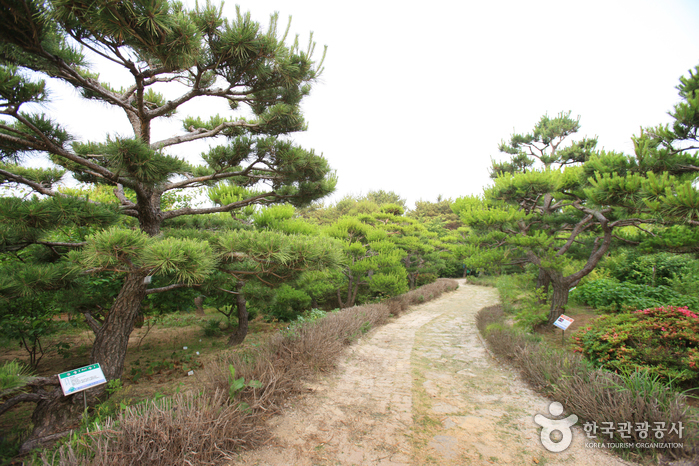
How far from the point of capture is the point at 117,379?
3.03 m

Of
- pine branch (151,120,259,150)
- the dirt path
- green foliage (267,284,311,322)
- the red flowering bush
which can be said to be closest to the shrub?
green foliage (267,284,311,322)

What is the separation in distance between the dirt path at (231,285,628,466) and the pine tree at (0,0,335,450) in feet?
5.92

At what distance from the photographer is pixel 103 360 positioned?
10.0ft

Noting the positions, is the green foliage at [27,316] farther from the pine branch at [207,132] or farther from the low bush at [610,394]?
the low bush at [610,394]

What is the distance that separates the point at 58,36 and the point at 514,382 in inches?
243

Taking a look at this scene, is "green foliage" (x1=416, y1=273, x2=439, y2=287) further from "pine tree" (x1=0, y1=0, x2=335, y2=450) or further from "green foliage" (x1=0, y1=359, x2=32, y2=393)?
"green foliage" (x1=0, y1=359, x2=32, y2=393)

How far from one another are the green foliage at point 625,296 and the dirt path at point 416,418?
3502 mm

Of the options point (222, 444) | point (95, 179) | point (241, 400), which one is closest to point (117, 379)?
point (241, 400)

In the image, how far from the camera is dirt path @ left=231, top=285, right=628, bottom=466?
2242 millimetres

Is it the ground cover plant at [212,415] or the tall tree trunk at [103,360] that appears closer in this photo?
the ground cover plant at [212,415]

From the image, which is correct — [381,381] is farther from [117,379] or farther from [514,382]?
[117,379]

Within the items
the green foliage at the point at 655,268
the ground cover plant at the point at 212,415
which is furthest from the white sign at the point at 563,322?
the green foliage at the point at 655,268

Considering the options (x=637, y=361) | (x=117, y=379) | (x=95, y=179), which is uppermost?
(x=95, y=179)

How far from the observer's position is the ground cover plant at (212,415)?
1889 mm
